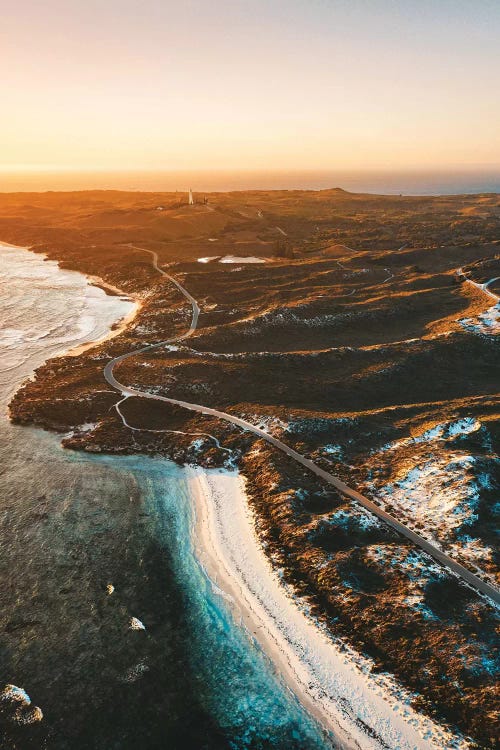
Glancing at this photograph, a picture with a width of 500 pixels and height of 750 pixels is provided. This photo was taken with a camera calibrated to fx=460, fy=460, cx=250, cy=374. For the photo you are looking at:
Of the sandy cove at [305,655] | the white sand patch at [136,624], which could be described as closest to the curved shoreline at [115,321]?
the sandy cove at [305,655]

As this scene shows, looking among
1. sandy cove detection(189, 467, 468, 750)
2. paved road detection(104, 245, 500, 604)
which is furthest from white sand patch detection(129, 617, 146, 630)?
paved road detection(104, 245, 500, 604)

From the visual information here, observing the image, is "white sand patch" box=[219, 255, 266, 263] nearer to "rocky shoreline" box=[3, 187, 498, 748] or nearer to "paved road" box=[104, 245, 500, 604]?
"rocky shoreline" box=[3, 187, 498, 748]

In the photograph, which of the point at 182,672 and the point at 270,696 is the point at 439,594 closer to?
the point at 270,696

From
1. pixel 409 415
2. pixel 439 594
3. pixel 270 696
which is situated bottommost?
pixel 270 696

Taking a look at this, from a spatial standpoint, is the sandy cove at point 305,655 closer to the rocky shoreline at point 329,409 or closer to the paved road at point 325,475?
the rocky shoreline at point 329,409

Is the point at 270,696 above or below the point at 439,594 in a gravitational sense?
below

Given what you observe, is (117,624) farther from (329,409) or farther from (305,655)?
(329,409)

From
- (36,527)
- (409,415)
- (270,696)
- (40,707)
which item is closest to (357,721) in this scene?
(270,696)

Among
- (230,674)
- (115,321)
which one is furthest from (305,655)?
(115,321)
